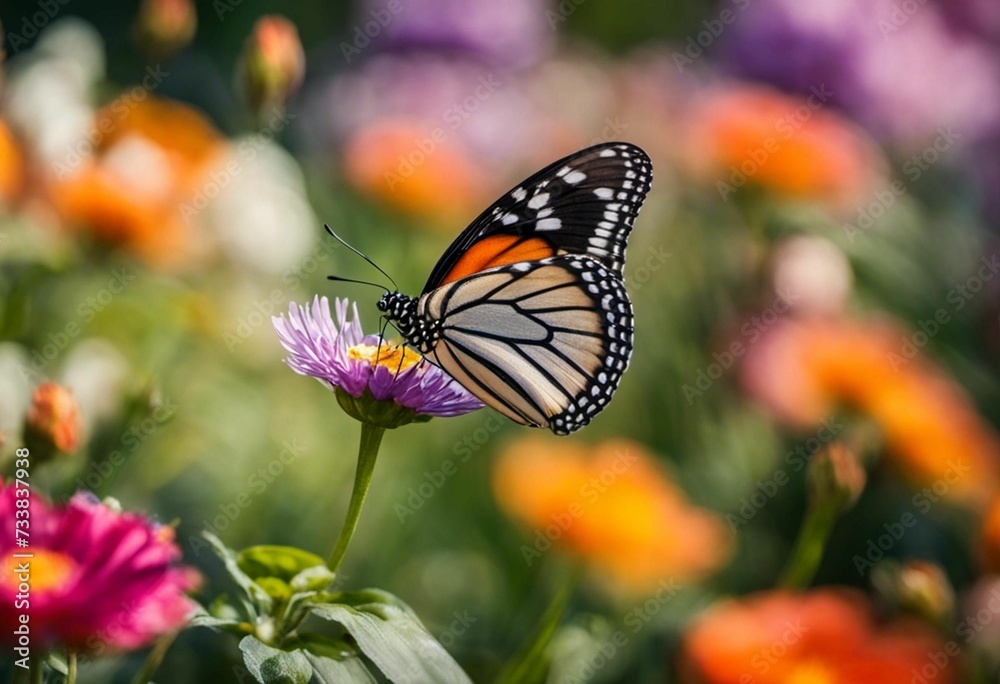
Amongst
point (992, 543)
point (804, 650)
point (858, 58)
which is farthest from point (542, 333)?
point (858, 58)

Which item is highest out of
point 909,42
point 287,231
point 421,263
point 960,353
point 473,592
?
point 909,42

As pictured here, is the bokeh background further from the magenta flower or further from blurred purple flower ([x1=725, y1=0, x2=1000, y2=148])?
the magenta flower

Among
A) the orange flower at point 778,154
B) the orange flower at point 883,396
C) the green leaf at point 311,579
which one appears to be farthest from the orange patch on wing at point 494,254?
the orange flower at point 778,154

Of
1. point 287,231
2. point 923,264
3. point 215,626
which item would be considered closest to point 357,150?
point 287,231

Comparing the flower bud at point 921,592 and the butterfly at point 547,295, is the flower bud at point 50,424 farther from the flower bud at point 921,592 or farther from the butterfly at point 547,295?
the flower bud at point 921,592

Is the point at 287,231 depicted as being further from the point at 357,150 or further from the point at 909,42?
the point at 909,42

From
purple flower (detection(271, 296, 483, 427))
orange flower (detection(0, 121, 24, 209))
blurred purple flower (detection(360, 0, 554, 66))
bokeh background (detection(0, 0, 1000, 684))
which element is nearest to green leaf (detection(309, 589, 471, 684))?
purple flower (detection(271, 296, 483, 427))

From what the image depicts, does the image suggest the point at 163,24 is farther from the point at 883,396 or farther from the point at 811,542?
the point at 883,396
